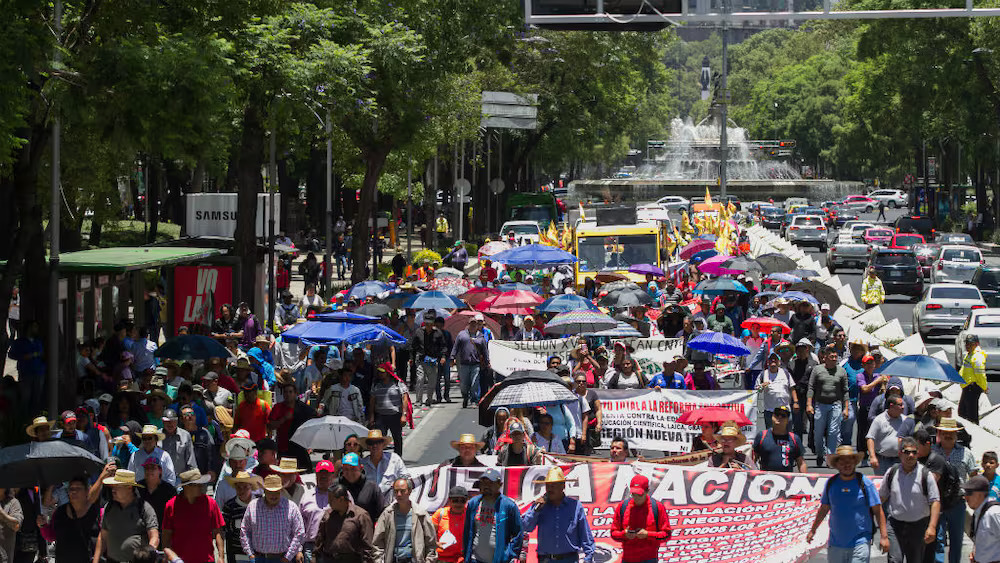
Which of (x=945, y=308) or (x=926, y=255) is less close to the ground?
(x=926, y=255)

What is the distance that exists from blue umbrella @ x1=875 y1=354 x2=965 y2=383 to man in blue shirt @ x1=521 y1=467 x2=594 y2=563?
740 cm

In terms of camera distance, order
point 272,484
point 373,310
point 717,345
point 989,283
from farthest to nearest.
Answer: point 989,283 → point 373,310 → point 717,345 → point 272,484

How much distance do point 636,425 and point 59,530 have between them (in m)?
7.72

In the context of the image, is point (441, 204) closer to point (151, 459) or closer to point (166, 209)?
point (166, 209)

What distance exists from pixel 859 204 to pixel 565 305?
87.7 metres

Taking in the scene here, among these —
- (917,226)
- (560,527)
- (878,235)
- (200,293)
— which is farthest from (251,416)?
(917,226)

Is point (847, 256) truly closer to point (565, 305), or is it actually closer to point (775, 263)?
point (775, 263)

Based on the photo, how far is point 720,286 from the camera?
26828 mm

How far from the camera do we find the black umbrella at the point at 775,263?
3644 centimetres

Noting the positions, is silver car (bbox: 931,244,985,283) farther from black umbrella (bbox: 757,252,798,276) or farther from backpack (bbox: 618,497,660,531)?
backpack (bbox: 618,497,660,531)

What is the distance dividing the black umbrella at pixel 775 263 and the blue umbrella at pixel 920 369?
61.7ft

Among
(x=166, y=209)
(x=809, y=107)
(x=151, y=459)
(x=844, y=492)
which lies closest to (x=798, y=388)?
(x=844, y=492)

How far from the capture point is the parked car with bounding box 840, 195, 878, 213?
10709cm

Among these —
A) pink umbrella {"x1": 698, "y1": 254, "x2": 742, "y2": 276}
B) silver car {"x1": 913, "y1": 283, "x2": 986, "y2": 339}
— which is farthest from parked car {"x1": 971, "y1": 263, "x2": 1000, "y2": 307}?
pink umbrella {"x1": 698, "y1": 254, "x2": 742, "y2": 276}
